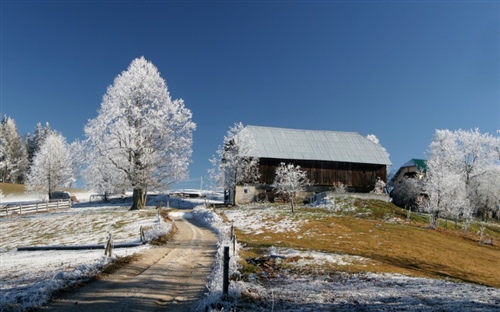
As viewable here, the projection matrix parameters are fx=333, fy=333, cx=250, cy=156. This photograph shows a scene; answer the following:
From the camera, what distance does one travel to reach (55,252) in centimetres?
1919

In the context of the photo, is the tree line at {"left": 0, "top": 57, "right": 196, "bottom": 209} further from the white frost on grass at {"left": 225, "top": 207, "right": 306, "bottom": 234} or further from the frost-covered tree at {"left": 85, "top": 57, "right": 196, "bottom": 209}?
the white frost on grass at {"left": 225, "top": 207, "right": 306, "bottom": 234}

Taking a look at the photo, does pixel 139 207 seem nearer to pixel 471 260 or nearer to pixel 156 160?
pixel 156 160

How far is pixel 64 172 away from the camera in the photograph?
6756cm

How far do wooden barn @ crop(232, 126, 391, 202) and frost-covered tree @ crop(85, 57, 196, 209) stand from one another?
1781 cm

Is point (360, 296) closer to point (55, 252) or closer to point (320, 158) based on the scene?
point (55, 252)

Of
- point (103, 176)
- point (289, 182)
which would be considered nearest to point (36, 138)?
point (103, 176)

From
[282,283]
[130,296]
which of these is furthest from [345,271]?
[130,296]

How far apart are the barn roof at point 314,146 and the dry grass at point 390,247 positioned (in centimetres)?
2253

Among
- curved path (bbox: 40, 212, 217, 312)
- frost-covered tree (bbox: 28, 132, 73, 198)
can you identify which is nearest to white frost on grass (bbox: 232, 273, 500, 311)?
curved path (bbox: 40, 212, 217, 312)

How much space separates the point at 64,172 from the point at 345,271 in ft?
221

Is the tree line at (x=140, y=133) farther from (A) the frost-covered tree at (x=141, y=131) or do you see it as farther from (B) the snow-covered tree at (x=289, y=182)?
(B) the snow-covered tree at (x=289, y=182)

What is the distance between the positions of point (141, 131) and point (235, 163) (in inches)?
639

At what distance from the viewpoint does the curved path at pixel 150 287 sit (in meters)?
8.69

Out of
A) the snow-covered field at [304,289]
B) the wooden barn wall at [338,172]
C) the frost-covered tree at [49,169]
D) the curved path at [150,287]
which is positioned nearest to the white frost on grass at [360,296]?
the snow-covered field at [304,289]
